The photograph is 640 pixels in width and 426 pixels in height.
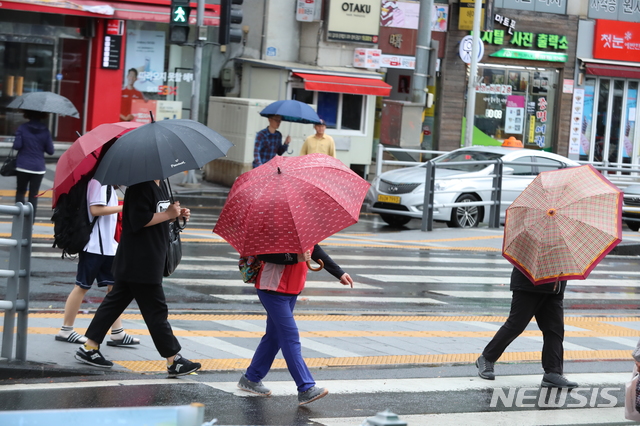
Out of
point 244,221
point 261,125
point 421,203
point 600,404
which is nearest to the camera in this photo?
point 244,221

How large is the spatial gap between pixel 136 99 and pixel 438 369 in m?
17.1

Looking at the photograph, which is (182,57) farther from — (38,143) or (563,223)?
(563,223)

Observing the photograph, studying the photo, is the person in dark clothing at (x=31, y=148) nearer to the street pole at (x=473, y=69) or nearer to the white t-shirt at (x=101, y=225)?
the white t-shirt at (x=101, y=225)

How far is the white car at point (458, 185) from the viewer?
17.9 metres

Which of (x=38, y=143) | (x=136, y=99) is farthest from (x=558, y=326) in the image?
(x=136, y=99)

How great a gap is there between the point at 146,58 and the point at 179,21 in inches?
203

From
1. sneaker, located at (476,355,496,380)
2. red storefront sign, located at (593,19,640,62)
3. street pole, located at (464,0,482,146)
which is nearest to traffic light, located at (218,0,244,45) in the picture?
street pole, located at (464,0,482,146)

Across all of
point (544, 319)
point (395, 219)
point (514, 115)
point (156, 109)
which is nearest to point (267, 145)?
point (395, 219)

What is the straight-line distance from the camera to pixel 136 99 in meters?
23.6

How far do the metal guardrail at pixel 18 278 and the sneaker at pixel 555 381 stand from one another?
144 inches

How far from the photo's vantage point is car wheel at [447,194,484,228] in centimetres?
1814

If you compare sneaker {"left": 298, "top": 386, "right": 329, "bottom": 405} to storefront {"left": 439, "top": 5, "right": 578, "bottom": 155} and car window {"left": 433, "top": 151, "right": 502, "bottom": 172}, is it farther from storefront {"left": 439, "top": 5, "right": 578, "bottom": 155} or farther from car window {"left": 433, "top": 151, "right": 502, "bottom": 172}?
storefront {"left": 439, "top": 5, "right": 578, "bottom": 155}

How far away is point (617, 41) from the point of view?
31141mm

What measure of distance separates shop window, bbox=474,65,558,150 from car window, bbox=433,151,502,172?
10324mm
